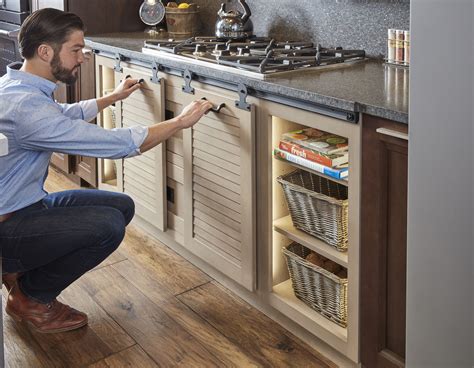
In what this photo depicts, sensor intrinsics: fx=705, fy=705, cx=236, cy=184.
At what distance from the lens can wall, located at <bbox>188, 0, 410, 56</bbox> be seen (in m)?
2.68

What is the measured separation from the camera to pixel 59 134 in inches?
86.0

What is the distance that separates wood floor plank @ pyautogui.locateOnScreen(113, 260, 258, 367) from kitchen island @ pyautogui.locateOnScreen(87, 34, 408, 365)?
0.66 feet

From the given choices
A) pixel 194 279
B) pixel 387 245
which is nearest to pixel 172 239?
pixel 194 279

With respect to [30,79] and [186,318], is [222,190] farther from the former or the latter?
[30,79]

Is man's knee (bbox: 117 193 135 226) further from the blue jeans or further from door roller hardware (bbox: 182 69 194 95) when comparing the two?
door roller hardware (bbox: 182 69 194 95)

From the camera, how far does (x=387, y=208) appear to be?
6.39 feet

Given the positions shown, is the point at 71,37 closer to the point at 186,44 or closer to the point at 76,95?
the point at 186,44

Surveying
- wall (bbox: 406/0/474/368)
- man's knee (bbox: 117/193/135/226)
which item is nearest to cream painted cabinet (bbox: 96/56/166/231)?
man's knee (bbox: 117/193/135/226)

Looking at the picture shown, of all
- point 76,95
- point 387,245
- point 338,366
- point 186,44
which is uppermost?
point 186,44

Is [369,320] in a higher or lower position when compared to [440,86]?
lower

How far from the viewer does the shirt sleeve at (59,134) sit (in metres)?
2.17

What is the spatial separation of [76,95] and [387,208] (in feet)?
7.46

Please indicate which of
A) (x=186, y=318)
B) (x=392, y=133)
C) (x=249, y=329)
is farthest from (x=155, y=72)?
(x=392, y=133)

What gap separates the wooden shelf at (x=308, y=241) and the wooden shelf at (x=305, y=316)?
22cm
